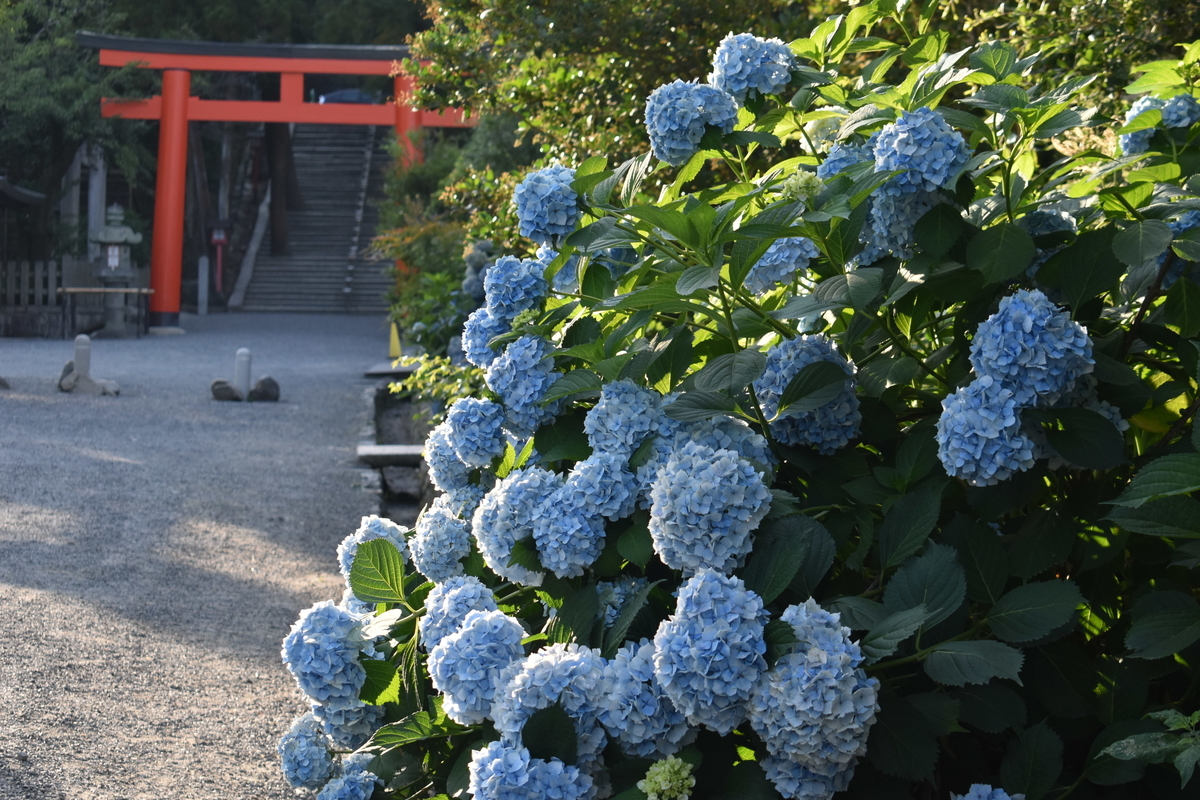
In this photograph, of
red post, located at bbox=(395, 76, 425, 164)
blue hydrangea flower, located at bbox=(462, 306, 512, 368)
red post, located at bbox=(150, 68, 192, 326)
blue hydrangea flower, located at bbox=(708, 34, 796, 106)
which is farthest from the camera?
red post, located at bbox=(150, 68, 192, 326)

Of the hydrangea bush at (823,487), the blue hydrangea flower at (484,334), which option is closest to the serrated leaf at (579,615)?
the hydrangea bush at (823,487)

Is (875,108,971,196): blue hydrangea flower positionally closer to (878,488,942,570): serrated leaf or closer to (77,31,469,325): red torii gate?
(878,488,942,570): serrated leaf

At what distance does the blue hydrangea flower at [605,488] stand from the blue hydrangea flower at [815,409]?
21cm

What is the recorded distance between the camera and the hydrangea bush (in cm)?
119

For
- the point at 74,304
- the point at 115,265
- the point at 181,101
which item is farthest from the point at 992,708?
the point at 181,101

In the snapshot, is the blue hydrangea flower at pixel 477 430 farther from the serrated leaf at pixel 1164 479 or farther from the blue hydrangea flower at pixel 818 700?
the serrated leaf at pixel 1164 479

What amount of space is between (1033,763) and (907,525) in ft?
0.97

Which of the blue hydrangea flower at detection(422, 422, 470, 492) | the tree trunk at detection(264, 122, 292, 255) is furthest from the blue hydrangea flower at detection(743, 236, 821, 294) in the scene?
the tree trunk at detection(264, 122, 292, 255)

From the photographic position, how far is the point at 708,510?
1199mm

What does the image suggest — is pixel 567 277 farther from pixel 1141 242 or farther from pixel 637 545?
pixel 1141 242

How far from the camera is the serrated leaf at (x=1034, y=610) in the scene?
46.6 inches

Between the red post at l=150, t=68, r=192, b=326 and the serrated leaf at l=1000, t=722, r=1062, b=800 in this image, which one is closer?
the serrated leaf at l=1000, t=722, r=1062, b=800

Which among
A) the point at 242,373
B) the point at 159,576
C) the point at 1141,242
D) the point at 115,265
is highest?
the point at 1141,242

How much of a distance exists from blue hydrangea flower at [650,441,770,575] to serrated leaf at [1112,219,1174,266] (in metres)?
0.48
